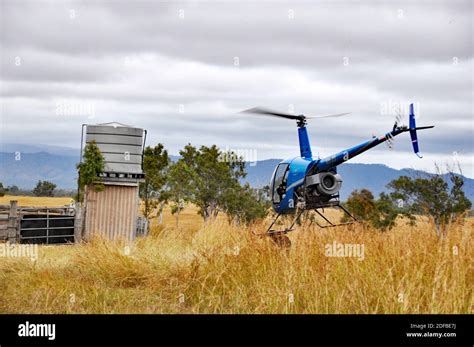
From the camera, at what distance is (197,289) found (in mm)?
11969

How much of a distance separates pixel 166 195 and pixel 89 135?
13602mm

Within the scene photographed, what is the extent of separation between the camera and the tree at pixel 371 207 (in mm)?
43688

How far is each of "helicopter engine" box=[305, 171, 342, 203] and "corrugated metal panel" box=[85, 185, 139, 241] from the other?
1277cm

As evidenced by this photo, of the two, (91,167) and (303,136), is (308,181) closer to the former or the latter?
(303,136)

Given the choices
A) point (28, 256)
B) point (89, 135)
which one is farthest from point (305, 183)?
point (89, 135)

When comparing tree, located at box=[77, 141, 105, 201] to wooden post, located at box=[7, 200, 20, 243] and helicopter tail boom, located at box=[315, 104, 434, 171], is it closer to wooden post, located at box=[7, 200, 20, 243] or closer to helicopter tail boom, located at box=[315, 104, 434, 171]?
wooden post, located at box=[7, 200, 20, 243]

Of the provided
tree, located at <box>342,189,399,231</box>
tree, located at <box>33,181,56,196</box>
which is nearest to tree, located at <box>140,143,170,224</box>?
tree, located at <box>342,189,399,231</box>

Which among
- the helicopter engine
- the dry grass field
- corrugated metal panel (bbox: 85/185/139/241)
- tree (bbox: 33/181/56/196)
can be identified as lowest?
the dry grass field

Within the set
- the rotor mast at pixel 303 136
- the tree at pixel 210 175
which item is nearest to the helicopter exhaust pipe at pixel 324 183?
the rotor mast at pixel 303 136

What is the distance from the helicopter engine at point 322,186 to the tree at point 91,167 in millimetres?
13487

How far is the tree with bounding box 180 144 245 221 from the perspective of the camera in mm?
41000

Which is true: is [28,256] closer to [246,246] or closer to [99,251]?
[99,251]

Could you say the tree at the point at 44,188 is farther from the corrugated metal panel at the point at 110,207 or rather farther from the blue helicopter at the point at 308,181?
the blue helicopter at the point at 308,181

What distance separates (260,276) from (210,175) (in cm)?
3069
